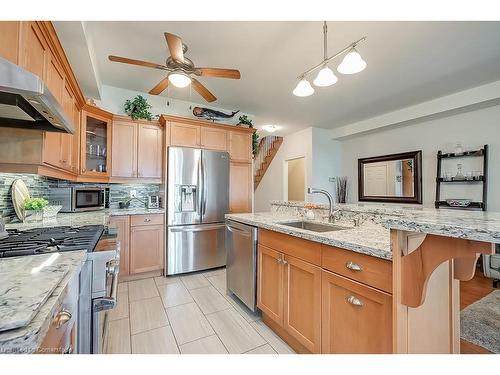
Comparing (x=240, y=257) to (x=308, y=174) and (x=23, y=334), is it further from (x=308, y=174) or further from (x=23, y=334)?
(x=308, y=174)

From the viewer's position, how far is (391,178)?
14.7ft

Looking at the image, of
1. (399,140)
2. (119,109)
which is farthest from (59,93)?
(399,140)

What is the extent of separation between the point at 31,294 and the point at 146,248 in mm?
2610

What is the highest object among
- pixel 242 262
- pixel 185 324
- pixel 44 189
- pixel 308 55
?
pixel 308 55

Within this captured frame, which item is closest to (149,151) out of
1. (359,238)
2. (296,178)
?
(359,238)

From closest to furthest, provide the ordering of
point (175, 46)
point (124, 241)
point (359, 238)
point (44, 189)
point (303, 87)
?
1. point (359, 238)
2. point (175, 46)
3. point (303, 87)
4. point (44, 189)
5. point (124, 241)

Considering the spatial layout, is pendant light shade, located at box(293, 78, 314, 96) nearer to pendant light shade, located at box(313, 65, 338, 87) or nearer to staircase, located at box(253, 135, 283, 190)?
pendant light shade, located at box(313, 65, 338, 87)

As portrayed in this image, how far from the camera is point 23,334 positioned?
0.45 metres

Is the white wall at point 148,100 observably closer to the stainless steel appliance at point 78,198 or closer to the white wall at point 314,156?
the stainless steel appliance at point 78,198

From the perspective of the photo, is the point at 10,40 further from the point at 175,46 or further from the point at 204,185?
the point at 204,185

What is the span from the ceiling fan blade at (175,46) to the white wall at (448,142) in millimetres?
4297

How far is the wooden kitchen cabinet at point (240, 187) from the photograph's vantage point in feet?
12.0

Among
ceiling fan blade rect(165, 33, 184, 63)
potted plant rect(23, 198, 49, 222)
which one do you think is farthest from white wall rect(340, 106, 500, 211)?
potted plant rect(23, 198, 49, 222)
